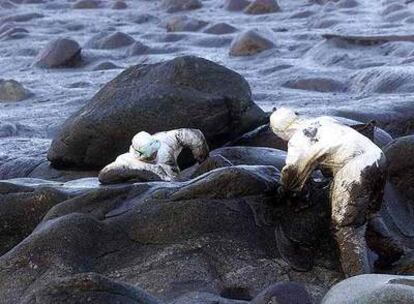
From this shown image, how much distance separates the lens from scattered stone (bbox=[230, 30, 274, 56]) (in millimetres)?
19641

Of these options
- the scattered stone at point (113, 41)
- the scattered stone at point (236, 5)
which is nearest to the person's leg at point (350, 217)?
the scattered stone at point (113, 41)

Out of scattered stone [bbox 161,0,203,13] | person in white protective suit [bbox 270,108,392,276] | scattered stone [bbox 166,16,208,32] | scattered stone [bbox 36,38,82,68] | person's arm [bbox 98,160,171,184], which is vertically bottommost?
scattered stone [bbox 161,0,203,13]

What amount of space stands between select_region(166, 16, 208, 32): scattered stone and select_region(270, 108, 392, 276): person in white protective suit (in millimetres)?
16929

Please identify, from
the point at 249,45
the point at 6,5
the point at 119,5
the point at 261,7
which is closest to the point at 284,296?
the point at 249,45

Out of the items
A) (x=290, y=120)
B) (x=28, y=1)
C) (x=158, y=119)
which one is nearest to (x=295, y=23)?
(x=28, y=1)

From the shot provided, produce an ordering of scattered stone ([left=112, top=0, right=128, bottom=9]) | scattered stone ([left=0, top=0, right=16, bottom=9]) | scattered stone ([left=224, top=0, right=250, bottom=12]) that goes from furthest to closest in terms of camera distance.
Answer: scattered stone ([left=0, top=0, right=16, bottom=9])
scattered stone ([left=112, top=0, right=128, bottom=9])
scattered stone ([left=224, top=0, right=250, bottom=12])

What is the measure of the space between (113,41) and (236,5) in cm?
572

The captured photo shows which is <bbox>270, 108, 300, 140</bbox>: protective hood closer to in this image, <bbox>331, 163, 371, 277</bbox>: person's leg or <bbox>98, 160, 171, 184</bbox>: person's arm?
<bbox>331, 163, 371, 277</bbox>: person's leg

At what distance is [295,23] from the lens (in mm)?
23625

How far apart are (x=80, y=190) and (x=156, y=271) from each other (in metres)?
1.44

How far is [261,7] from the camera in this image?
25.6 m

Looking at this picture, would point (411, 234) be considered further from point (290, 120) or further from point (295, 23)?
point (295, 23)

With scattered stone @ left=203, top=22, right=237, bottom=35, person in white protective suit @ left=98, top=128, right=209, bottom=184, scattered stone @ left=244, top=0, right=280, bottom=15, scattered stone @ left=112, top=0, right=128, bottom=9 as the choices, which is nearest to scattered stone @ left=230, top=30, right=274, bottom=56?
scattered stone @ left=203, top=22, right=237, bottom=35

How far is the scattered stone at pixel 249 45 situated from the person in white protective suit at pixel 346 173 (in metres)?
13.1
